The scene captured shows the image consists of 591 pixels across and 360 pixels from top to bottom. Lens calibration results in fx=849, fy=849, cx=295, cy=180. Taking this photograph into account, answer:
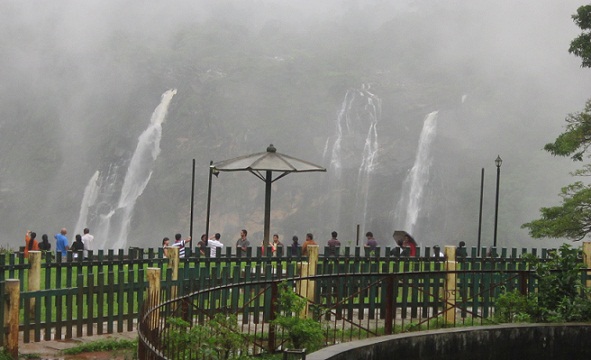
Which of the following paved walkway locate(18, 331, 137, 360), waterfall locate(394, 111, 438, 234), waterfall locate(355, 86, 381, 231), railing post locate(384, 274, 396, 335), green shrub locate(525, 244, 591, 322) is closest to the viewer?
railing post locate(384, 274, 396, 335)

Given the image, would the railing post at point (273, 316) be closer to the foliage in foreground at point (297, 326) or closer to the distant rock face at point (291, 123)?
Result: the foliage in foreground at point (297, 326)

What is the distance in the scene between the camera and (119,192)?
6197cm

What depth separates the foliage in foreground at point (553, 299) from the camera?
10.7m

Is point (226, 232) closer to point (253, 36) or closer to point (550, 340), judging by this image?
point (253, 36)

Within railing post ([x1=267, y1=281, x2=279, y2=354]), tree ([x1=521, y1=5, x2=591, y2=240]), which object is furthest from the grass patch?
tree ([x1=521, y1=5, x2=591, y2=240])

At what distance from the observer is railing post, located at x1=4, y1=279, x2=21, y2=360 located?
1004cm

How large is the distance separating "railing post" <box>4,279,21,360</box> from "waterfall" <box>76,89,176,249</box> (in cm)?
4799

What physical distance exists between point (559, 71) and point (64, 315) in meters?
65.1

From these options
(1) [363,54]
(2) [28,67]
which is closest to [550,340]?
(1) [363,54]

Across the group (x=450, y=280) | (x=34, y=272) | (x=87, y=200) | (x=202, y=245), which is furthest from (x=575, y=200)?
(x=87, y=200)

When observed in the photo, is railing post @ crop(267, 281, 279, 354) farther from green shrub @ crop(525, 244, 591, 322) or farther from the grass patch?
green shrub @ crop(525, 244, 591, 322)

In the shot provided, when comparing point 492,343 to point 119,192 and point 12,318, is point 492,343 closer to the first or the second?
point 12,318

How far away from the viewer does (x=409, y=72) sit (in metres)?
73.4

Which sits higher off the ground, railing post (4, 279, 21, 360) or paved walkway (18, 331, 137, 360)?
railing post (4, 279, 21, 360)
